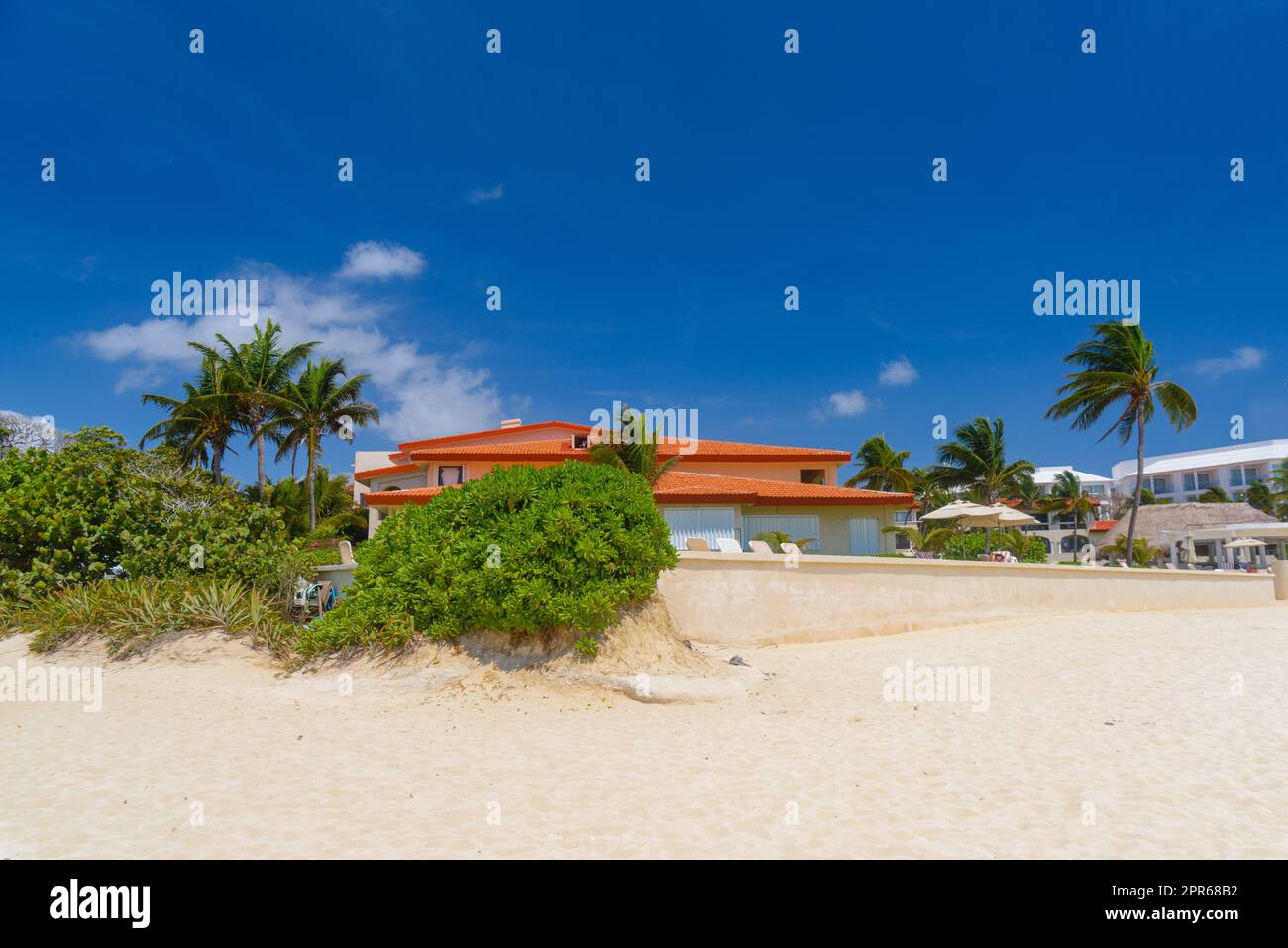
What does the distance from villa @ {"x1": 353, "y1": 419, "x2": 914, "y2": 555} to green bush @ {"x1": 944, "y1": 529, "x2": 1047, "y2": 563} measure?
109 inches

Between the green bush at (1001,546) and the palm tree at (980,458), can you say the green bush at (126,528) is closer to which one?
the green bush at (1001,546)

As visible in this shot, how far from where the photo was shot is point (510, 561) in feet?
34.5

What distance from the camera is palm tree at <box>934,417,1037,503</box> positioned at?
4166cm

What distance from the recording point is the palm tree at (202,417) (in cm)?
3347

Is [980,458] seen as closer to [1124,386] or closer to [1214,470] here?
[1124,386]

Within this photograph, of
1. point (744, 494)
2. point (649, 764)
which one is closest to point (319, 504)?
point (744, 494)

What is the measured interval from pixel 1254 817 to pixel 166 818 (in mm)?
8721

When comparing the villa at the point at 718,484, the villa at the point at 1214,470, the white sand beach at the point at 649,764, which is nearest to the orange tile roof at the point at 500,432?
the villa at the point at 718,484

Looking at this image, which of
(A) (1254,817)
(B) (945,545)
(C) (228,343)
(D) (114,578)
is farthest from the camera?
(C) (228,343)

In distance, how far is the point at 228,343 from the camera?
1362 inches

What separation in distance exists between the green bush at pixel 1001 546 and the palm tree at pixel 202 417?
3252 centimetres

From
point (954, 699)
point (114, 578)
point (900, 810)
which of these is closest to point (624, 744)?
point (900, 810)

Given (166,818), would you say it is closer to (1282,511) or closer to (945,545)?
(945,545)
